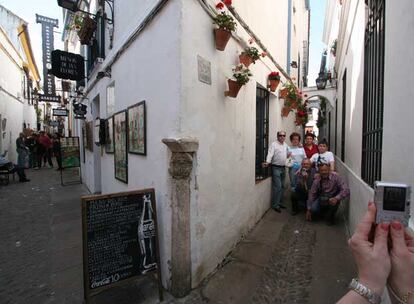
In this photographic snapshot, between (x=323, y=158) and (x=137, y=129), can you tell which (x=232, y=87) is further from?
(x=323, y=158)

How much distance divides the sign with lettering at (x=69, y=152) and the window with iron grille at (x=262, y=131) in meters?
7.26

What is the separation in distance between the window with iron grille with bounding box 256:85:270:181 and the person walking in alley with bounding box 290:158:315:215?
28.5 inches

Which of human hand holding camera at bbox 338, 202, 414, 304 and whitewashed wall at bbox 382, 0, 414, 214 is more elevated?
whitewashed wall at bbox 382, 0, 414, 214

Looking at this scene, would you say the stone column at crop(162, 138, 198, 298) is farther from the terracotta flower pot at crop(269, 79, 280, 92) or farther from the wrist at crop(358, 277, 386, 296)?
the terracotta flower pot at crop(269, 79, 280, 92)

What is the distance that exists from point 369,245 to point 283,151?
5078 mm

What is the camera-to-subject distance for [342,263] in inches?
142

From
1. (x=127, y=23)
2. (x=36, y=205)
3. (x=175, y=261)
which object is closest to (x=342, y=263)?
(x=175, y=261)

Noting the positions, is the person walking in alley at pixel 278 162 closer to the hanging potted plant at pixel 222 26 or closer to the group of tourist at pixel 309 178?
the group of tourist at pixel 309 178

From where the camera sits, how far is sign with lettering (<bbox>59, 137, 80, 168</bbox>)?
9.81 metres

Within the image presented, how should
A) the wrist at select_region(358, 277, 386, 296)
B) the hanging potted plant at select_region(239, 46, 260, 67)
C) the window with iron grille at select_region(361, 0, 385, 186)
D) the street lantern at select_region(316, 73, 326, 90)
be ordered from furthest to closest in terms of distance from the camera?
the street lantern at select_region(316, 73, 326, 90) < the hanging potted plant at select_region(239, 46, 260, 67) < the window with iron grille at select_region(361, 0, 385, 186) < the wrist at select_region(358, 277, 386, 296)

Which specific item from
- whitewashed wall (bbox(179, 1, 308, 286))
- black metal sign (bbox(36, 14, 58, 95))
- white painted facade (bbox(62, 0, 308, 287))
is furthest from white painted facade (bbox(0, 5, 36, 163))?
whitewashed wall (bbox(179, 1, 308, 286))

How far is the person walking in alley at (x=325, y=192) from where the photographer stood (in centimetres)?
496

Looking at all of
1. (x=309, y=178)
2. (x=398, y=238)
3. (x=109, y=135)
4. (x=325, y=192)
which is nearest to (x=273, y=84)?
(x=309, y=178)

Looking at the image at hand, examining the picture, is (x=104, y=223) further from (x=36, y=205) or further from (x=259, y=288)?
(x=36, y=205)
